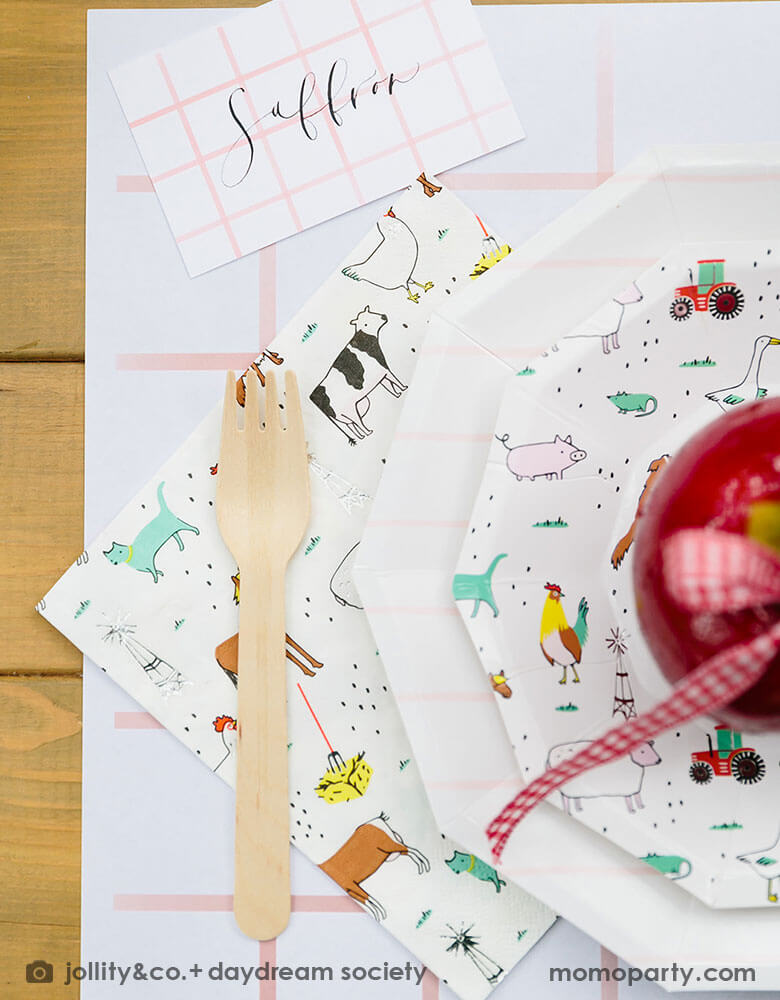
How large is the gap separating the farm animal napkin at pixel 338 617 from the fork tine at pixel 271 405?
18 millimetres

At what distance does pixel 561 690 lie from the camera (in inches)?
16.8

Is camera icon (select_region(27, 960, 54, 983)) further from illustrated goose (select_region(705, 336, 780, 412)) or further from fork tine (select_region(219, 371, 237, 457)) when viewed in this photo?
illustrated goose (select_region(705, 336, 780, 412))

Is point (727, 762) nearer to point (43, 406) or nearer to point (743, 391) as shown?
point (743, 391)


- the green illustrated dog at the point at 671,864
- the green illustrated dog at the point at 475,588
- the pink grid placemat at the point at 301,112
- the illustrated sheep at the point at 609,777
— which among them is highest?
the pink grid placemat at the point at 301,112

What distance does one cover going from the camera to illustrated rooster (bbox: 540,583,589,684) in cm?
43

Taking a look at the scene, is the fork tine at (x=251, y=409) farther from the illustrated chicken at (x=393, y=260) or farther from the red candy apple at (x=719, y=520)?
the red candy apple at (x=719, y=520)

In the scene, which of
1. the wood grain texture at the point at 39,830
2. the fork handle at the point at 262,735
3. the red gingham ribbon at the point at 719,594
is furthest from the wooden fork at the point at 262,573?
the red gingham ribbon at the point at 719,594

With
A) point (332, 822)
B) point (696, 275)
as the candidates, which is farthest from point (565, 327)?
point (332, 822)

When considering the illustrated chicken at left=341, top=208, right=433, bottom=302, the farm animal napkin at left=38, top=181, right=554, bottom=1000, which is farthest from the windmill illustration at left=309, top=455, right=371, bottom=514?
the illustrated chicken at left=341, top=208, right=433, bottom=302

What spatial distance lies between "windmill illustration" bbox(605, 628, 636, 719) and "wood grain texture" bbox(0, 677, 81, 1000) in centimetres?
30

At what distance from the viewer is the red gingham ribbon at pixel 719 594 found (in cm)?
30

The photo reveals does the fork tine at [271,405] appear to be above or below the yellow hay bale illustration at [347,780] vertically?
above

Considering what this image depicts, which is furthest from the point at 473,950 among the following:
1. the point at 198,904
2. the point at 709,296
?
the point at 709,296

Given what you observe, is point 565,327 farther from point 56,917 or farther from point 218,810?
point 56,917
